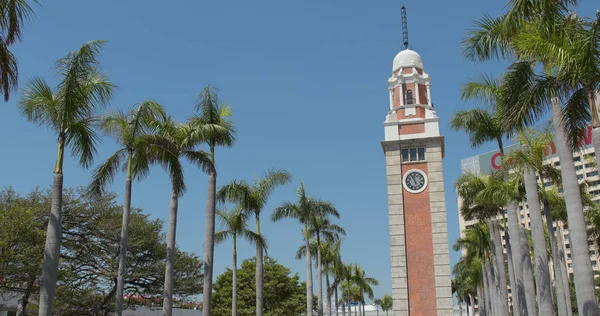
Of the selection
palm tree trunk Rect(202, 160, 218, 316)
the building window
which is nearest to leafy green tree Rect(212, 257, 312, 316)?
the building window

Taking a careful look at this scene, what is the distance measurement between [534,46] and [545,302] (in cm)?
1058

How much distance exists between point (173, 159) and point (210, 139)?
6.81 ft

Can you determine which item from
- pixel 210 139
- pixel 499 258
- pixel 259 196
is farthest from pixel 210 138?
pixel 499 258

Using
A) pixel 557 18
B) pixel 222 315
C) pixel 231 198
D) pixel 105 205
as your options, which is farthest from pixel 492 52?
pixel 222 315

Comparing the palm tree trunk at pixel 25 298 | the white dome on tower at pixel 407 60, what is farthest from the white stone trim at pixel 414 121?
the palm tree trunk at pixel 25 298

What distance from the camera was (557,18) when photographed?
14.6m

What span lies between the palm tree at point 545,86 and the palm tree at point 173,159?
32.8 feet

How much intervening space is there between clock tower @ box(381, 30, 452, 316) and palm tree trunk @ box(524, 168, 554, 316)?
17.5 m

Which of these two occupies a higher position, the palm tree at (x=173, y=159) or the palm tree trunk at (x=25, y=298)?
the palm tree at (x=173, y=159)

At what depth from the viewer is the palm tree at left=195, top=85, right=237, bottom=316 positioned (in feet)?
66.8

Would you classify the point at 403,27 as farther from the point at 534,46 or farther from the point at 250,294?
the point at 534,46

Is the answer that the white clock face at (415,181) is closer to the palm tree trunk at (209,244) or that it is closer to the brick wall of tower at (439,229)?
the brick wall of tower at (439,229)

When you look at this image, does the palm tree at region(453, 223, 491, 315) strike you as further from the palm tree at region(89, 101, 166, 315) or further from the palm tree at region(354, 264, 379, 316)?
the palm tree at region(89, 101, 166, 315)

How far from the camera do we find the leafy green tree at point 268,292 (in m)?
49.5
